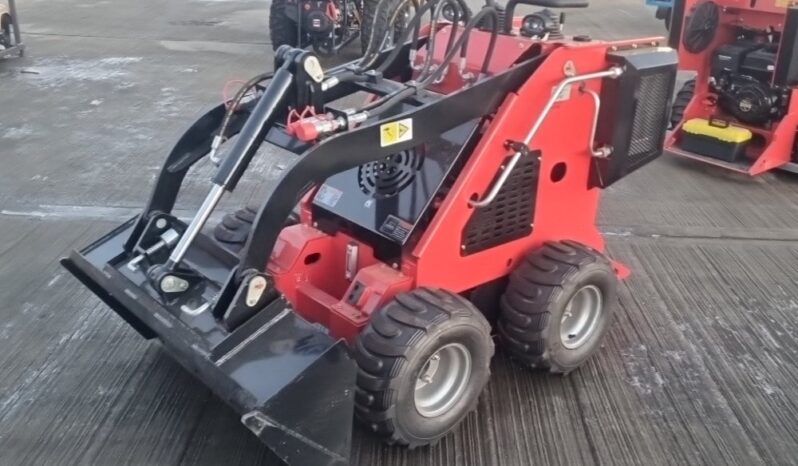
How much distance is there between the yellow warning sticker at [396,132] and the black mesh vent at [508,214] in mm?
405

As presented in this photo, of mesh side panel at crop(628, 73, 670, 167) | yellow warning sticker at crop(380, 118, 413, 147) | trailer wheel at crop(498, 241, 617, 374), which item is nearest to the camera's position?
yellow warning sticker at crop(380, 118, 413, 147)

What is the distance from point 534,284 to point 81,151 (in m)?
3.75

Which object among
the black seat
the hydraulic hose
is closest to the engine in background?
the black seat

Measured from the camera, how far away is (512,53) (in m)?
2.83

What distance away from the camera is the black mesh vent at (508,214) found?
2707 millimetres

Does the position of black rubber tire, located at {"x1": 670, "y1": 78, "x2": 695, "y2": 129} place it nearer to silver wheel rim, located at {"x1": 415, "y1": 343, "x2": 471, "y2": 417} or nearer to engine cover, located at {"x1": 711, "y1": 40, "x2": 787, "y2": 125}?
engine cover, located at {"x1": 711, "y1": 40, "x2": 787, "y2": 125}

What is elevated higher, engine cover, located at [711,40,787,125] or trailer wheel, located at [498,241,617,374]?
engine cover, located at [711,40,787,125]

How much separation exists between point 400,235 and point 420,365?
0.48m

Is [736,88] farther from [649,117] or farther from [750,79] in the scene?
[649,117]

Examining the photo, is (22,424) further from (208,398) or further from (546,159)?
(546,159)

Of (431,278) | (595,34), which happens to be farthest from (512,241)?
(595,34)

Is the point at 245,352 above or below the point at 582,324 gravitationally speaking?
above

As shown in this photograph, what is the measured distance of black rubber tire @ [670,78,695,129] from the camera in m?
5.68

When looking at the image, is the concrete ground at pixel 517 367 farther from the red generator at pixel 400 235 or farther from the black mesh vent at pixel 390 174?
the black mesh vent at pixel 390 174
